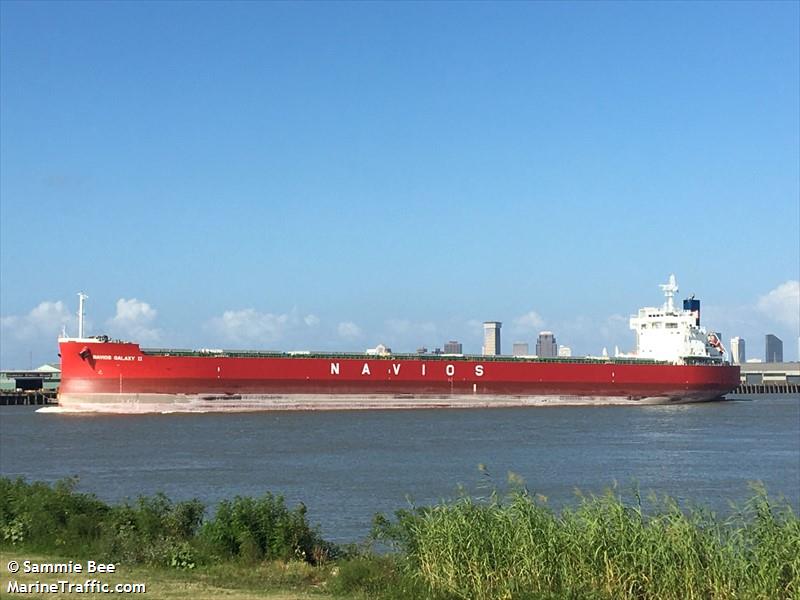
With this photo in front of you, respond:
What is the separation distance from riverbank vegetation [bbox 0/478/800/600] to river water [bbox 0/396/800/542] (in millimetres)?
1375

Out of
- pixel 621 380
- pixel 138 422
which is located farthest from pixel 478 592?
pixel 621 380

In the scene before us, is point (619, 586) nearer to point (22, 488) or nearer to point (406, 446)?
point (22, 488)

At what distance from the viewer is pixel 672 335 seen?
58.5 m

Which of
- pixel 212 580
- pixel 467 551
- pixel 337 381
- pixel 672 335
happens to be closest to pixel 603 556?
pixel 467 551

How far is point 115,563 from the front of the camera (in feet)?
30.0

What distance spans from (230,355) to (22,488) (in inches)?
1265

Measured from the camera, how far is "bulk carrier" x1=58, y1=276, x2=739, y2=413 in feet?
133

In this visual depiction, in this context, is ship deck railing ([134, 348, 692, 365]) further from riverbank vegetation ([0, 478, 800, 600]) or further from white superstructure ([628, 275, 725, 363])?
riverbank vegetation ([0, 478, 800, 600])

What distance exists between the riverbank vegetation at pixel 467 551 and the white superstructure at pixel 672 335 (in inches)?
1959

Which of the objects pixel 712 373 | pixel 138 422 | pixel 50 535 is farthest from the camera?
pixel 712 373

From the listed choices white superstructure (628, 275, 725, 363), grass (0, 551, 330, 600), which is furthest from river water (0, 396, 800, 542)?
white superstructure (628, 275, 725, 363)

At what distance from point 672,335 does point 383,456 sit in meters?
38.3

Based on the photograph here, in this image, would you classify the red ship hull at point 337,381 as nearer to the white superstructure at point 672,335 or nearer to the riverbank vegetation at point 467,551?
the white superstructure at point 672,335

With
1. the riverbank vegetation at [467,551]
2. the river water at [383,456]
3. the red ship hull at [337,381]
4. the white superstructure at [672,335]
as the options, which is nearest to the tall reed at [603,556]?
the riverbank vegetation at [467,551]
